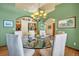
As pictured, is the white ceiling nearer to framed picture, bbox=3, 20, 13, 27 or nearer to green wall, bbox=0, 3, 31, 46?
green wall, bbox=0, 3, 31, 46

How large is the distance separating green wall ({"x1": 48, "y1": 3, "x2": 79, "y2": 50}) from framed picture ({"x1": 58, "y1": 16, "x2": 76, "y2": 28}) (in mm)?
65

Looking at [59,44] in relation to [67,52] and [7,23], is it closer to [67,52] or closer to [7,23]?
[67,52]

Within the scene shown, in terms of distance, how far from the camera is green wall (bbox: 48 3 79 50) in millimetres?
3223

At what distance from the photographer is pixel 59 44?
3344mm

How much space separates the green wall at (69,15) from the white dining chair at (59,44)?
0.10m

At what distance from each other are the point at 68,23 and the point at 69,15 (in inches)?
6.9

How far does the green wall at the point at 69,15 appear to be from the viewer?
3.22 meters

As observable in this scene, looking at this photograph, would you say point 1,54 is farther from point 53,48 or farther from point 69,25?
point 69,25

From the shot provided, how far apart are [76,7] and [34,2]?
0.93m

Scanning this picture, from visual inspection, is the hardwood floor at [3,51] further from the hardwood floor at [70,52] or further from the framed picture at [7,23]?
the hardwood floor at [70,52]

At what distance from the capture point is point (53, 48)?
334 centimetres

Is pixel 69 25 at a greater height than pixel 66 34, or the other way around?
pixel 69 25

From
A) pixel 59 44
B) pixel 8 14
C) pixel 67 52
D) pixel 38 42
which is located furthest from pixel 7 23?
pixel 67 52

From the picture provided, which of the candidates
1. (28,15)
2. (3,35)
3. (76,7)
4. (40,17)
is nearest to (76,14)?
(76,7)
